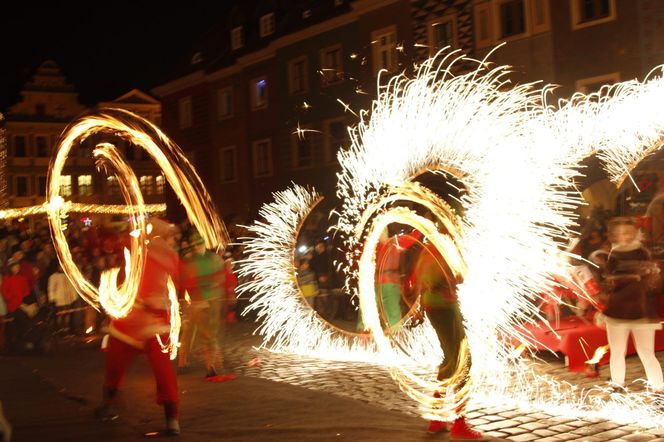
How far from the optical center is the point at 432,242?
6996 millimetres

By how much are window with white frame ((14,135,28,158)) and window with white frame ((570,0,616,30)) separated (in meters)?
48.5

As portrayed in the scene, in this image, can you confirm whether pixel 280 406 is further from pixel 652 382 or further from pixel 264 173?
pixel 264 173

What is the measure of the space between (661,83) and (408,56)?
14938 millimetres

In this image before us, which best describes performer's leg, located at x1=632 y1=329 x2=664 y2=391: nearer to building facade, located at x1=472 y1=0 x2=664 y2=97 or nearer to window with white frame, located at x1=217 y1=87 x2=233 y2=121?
building facade, located at x1=472 y1=0 x2=664 y2=97

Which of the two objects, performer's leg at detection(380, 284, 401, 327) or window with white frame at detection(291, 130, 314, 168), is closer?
performer's leg at detection(380, 284, 401, 327)

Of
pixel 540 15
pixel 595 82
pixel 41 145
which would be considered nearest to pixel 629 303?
pixel 595 82

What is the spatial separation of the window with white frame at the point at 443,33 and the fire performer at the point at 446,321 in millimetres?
18061

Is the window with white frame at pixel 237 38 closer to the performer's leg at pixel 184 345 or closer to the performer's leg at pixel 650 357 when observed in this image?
the performer's leg at pixel 184 345

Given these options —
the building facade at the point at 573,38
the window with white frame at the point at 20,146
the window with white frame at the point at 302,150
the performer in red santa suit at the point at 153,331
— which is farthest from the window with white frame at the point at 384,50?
the window with white frame at the point at 20,146

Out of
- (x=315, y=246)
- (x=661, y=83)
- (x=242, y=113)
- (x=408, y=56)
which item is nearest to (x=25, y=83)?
(x=242, y=113)

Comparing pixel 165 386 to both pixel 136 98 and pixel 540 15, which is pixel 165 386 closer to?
pixel 540 15

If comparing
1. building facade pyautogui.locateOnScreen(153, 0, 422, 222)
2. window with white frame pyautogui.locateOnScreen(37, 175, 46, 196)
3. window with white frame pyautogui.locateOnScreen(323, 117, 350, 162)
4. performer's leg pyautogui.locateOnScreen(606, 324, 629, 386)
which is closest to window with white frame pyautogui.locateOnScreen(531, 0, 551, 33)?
building facade pyautogui.locateOnScreen(153, 0, 422, 222)

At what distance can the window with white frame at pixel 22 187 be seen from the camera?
60.7 meters

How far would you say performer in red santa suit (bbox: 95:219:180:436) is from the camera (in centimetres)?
715
